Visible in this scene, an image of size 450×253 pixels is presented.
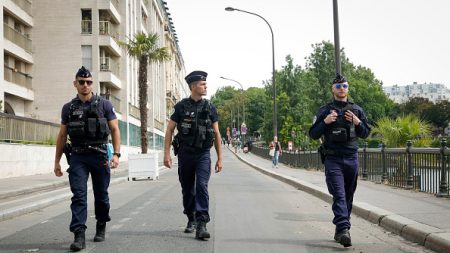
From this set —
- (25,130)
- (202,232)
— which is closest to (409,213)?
(202,232)

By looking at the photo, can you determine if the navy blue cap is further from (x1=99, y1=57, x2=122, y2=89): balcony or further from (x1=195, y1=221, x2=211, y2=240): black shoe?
(x1=99, y1=57, x2=122, y2=89): balcony

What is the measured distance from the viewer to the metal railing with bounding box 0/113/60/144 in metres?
22.6

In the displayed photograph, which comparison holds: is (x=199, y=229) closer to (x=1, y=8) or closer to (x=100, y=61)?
(x=1, y=8)

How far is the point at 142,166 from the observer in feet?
72.6

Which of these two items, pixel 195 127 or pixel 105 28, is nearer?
pixel 195 127

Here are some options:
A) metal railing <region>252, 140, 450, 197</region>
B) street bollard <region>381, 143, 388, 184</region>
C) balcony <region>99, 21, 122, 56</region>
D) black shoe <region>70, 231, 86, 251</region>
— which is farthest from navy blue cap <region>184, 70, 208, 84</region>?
balcony <region>99, 21, 122, 56</region>

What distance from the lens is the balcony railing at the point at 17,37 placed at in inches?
1421

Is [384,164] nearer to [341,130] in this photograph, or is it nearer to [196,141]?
[341,130]

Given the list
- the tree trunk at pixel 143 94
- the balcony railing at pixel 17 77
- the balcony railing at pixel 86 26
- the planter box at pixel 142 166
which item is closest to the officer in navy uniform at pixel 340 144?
the planter box at pixel 142 166

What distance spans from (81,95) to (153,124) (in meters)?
65.7

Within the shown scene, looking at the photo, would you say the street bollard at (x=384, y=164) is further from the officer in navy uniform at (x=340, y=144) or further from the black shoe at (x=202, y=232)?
the black shoe at (x=202, y=232)

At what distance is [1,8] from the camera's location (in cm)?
3281

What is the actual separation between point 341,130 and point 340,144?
0.18 meters

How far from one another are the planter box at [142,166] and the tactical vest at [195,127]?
15.1 meters
